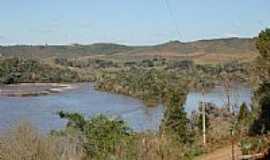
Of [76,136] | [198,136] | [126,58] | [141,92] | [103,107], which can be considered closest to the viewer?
[76,136]

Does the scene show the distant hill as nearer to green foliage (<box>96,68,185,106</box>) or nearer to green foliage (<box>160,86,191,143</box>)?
green foliage (<box>96,68,185,106</box>)

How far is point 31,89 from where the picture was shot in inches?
3147

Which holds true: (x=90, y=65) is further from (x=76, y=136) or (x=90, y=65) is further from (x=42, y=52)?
(x=76, y=136)

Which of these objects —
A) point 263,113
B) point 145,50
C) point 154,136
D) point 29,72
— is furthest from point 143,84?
point 145,50

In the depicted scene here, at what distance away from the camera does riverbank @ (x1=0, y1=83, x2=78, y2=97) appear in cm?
7118

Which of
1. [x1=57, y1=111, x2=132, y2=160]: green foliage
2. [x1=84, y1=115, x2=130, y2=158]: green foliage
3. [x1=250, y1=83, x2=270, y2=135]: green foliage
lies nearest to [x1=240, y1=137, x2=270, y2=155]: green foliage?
[x1=57, y1=111, x2=132, y2=160]: green foliage

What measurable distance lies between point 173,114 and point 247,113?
4916 mm

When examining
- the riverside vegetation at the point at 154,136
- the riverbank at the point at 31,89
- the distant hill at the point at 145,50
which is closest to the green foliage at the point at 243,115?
the riverside vegetation at the point at 154,136

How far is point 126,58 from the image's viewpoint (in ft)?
457

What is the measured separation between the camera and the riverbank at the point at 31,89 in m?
71.2

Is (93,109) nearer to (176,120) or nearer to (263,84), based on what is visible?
(176,120)

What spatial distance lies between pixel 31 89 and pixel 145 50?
224 feet

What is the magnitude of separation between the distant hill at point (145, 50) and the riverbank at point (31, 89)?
2363cm

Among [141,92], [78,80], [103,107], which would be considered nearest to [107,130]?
A: [103,107]
